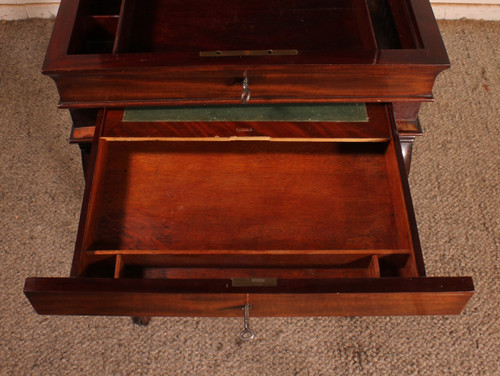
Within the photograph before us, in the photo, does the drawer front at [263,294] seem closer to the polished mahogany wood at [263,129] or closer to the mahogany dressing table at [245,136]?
the mahogany dressing table at [245,136]

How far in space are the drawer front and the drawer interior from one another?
0.36 ft

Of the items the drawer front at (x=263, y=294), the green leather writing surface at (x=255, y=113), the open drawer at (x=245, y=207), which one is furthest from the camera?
the green leather writing surface at (x=255, y=113)

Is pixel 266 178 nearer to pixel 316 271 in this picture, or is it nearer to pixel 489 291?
pixel 316 271

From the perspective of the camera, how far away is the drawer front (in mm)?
717

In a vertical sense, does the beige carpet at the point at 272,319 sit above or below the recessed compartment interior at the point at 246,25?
below

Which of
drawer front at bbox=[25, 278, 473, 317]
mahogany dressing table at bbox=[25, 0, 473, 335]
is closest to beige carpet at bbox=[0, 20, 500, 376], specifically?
mahogany dressing table at bbox=[25, 0, 473, 335]

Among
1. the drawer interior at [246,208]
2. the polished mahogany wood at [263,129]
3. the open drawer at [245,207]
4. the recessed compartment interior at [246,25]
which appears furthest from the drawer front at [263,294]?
the recessed compartment interior at [246,25]

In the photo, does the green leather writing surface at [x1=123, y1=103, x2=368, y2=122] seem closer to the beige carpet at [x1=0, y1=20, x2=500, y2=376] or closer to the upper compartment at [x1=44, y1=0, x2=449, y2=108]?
the upper compartment at [x1=44, y1=0, x2=449, y2=108]

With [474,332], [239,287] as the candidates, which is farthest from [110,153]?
[474,332]

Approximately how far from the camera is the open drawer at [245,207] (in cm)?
84

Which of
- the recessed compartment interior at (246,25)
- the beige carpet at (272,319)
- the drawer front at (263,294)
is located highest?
the recessed compartment interior at (246,25)

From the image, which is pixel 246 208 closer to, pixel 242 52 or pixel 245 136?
pixel 245 136

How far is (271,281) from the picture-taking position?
0.73m

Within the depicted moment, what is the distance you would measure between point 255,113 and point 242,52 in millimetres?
110
